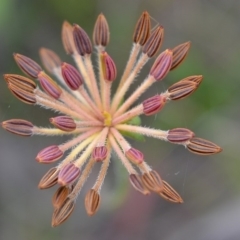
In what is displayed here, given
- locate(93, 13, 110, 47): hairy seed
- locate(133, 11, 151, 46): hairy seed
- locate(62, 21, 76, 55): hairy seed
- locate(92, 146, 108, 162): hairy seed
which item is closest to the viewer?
locate(92, 146, 108, 162): hairy seed

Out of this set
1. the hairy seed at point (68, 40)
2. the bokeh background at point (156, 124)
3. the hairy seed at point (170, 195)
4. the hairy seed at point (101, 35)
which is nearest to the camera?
the hairy seed at point (170, 195)

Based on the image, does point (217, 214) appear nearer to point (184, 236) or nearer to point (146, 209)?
point (184, 236)

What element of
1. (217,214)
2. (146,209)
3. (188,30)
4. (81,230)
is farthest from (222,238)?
(188,30)

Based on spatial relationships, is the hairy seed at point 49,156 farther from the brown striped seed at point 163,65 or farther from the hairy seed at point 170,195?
the brown striped seed at point 163,65

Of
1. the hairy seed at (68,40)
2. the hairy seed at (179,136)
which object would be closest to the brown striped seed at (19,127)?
the hairy seed at (68,40)

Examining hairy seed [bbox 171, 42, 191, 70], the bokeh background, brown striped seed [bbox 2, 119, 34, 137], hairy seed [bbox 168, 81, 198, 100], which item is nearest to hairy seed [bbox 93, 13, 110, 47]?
hairy seed [bbox 171, 42, 191, 70]

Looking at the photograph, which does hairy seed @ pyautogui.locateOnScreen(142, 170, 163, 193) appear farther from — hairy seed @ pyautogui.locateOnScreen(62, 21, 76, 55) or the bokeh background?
the bokeh background
